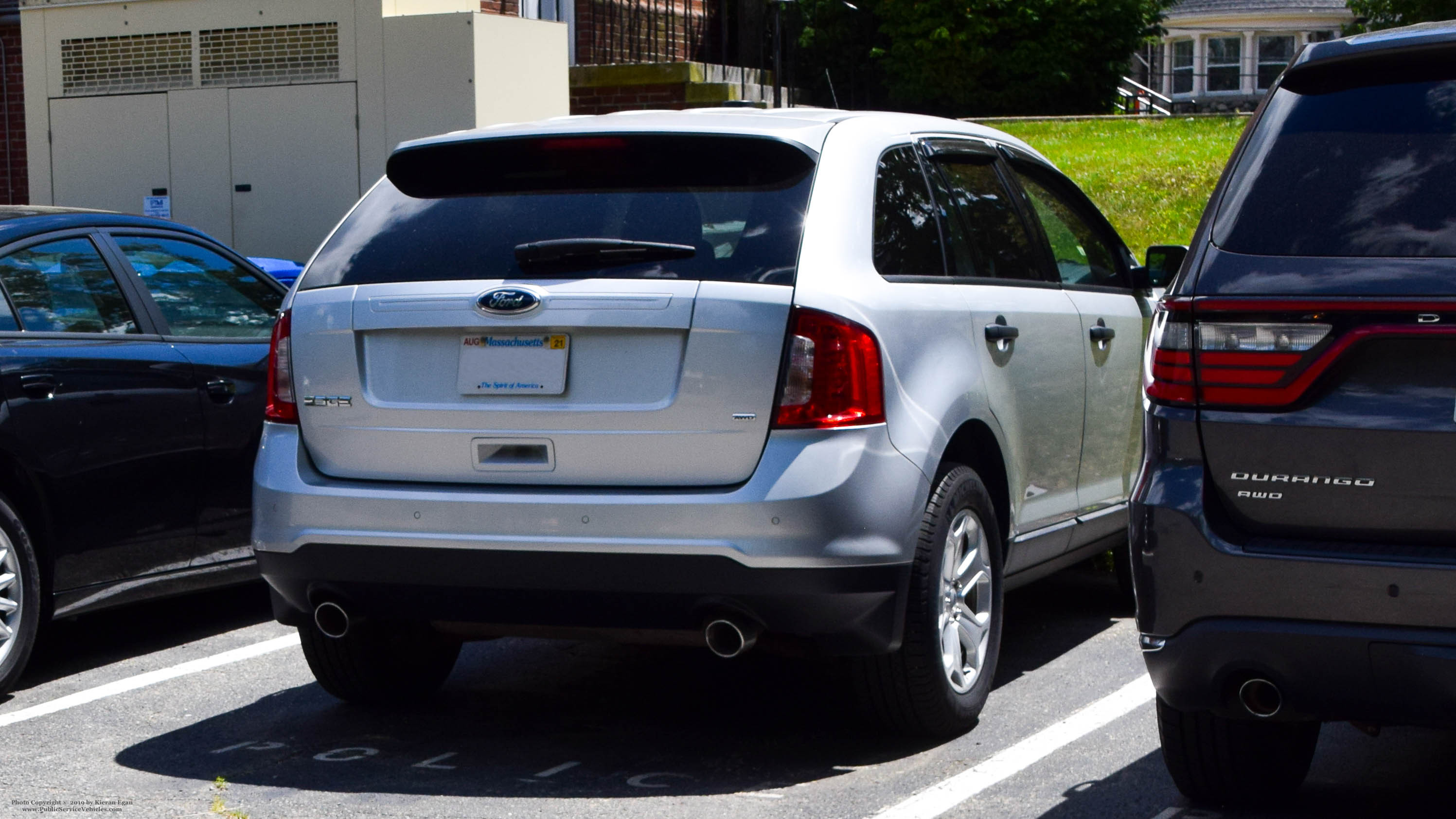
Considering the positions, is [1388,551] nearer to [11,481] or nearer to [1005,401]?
[1005,401]

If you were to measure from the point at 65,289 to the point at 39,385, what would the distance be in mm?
505

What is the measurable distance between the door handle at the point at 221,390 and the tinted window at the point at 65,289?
1.10ft

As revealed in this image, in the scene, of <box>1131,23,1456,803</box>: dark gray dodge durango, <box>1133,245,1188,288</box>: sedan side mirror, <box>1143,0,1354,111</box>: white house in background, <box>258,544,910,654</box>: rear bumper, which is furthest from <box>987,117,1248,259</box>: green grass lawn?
<box>1143,0,1354,111</box>: white house in background

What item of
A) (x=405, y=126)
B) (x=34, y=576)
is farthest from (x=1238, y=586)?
(x=405, y=126)

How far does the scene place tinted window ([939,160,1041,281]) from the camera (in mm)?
5547

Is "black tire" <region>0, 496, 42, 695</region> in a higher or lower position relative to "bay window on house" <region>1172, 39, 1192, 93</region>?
lower

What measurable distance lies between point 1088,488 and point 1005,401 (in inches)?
36.3

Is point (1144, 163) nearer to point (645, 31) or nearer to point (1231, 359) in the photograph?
point (645, 31)

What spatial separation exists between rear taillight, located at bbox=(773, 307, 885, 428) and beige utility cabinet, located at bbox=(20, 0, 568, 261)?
7.99 meters

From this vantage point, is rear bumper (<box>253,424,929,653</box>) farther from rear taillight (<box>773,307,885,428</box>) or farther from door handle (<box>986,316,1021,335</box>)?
door handle (<box>986,316,1021,335</box>)

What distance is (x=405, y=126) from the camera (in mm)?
12250

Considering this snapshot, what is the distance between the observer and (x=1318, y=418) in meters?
3.59

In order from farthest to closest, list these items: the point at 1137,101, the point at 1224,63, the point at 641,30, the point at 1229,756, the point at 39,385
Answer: the point at 1224,63 → the point at 1137,101 → the point at 641,30 → the point at 39,385 → the point at 1229,756

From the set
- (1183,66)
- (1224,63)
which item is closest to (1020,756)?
→ (1224,63)
